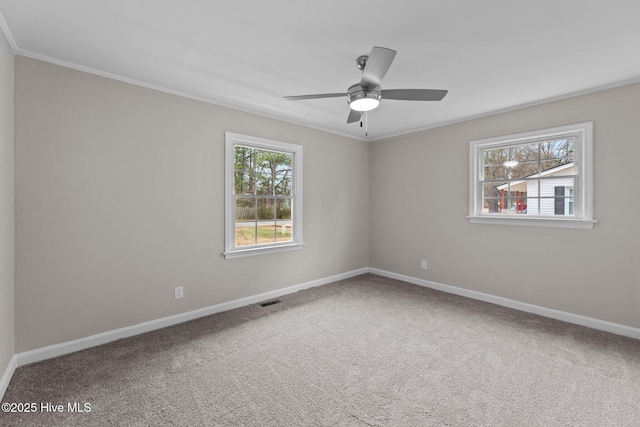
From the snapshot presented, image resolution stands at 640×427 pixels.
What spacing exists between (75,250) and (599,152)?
16.4 feet

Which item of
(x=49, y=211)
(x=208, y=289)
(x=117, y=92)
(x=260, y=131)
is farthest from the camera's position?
(x=260, y=131)

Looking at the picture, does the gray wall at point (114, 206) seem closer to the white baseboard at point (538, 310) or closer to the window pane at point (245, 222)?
the window pane at point (245, 222)

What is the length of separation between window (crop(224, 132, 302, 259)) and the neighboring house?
277cm

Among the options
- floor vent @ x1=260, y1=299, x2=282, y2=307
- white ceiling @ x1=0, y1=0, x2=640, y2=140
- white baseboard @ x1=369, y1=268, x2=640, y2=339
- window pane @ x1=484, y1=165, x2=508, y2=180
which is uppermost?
white ceiling @ x1=0, y1=0, x2=640, y2=140

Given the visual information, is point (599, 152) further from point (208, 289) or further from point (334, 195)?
point (208, 289)

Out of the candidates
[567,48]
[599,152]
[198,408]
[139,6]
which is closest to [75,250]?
[198,408]

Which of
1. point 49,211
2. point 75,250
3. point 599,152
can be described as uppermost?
point 599,152

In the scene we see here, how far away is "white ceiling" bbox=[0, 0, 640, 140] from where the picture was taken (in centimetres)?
173

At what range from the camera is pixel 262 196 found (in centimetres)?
375

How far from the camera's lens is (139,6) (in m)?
1.71

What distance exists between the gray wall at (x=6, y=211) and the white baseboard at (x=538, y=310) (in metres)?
4.39

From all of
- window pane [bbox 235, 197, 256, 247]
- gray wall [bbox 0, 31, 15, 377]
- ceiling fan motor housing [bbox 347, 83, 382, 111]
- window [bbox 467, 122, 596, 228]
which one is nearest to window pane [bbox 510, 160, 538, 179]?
window [bbox 467, 122, 596, 228]

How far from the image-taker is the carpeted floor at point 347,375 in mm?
1734

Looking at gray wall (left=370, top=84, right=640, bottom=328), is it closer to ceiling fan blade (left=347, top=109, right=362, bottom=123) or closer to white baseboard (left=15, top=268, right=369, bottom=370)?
ceiling fan blade (left=347, top=109, right=362, bottom=123)
